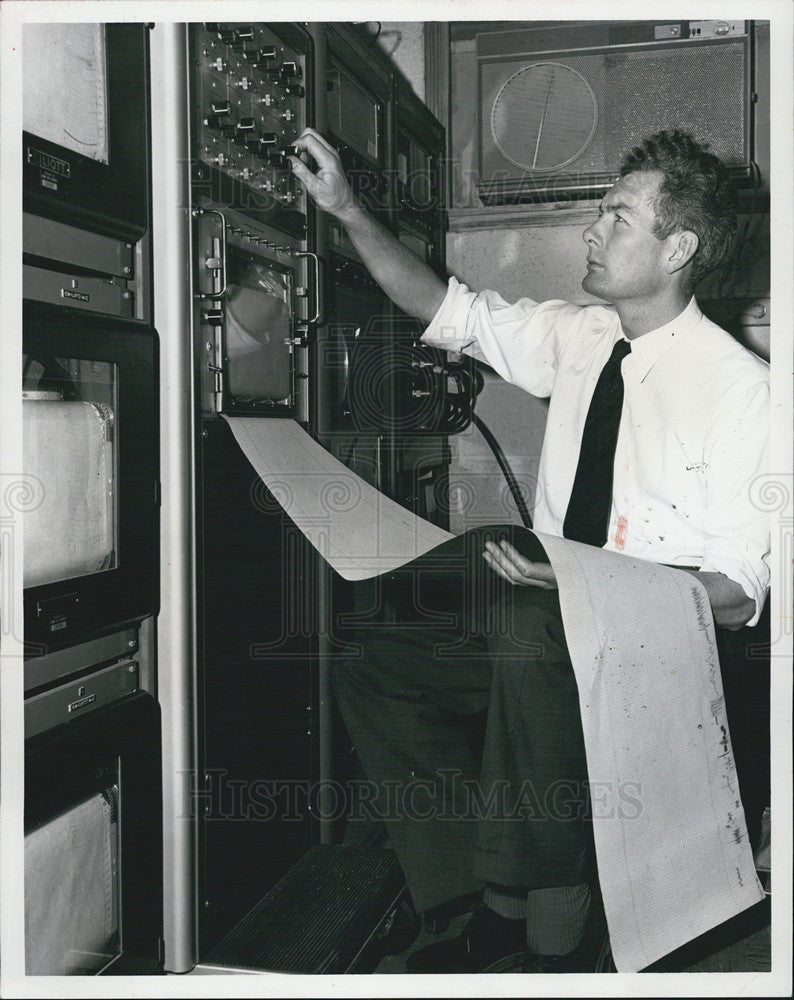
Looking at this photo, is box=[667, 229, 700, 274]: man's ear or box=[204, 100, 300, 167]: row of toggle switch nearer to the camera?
box=[204, 100, 300, 167]: row of toggle switch

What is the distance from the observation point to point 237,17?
5.08 ft

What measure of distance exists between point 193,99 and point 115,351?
1.68 ft

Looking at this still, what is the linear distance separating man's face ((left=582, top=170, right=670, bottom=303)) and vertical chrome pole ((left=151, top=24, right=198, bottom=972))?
1065mm

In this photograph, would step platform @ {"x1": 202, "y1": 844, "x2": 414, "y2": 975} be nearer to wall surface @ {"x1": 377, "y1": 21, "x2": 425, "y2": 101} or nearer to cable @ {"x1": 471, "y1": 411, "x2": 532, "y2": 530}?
cable @ {"x1": 471, "y1": 411, "x2": 532, "y2": 530}

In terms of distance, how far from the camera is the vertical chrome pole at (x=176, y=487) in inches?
61.2

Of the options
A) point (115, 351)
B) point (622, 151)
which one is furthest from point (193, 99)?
point (622, 151)

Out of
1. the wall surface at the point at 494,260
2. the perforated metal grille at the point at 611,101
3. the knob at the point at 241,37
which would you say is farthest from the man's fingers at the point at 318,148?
the wall surface at the point at 494,260

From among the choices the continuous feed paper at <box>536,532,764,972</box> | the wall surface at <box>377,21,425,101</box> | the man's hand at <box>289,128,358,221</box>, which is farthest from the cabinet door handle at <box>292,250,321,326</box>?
the wall surface at <box>377,21,425,101</box>

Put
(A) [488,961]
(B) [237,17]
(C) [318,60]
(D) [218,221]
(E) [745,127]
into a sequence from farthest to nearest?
(E) [745,127]
(C) [318,60]
(A) [488,961]
(D) [218,221]
(B) [237,17]

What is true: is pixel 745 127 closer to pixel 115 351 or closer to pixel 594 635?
pixel 594 635

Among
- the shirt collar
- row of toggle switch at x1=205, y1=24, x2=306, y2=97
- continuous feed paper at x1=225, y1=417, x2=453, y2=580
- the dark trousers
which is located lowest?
the dark trousers

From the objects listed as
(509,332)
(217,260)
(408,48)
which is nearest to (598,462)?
(509,332)

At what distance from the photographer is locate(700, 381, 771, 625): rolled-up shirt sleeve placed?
186 centimetres

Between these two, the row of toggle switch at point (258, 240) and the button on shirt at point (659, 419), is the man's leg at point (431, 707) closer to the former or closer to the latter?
the button on shirt at point (659, 419)
